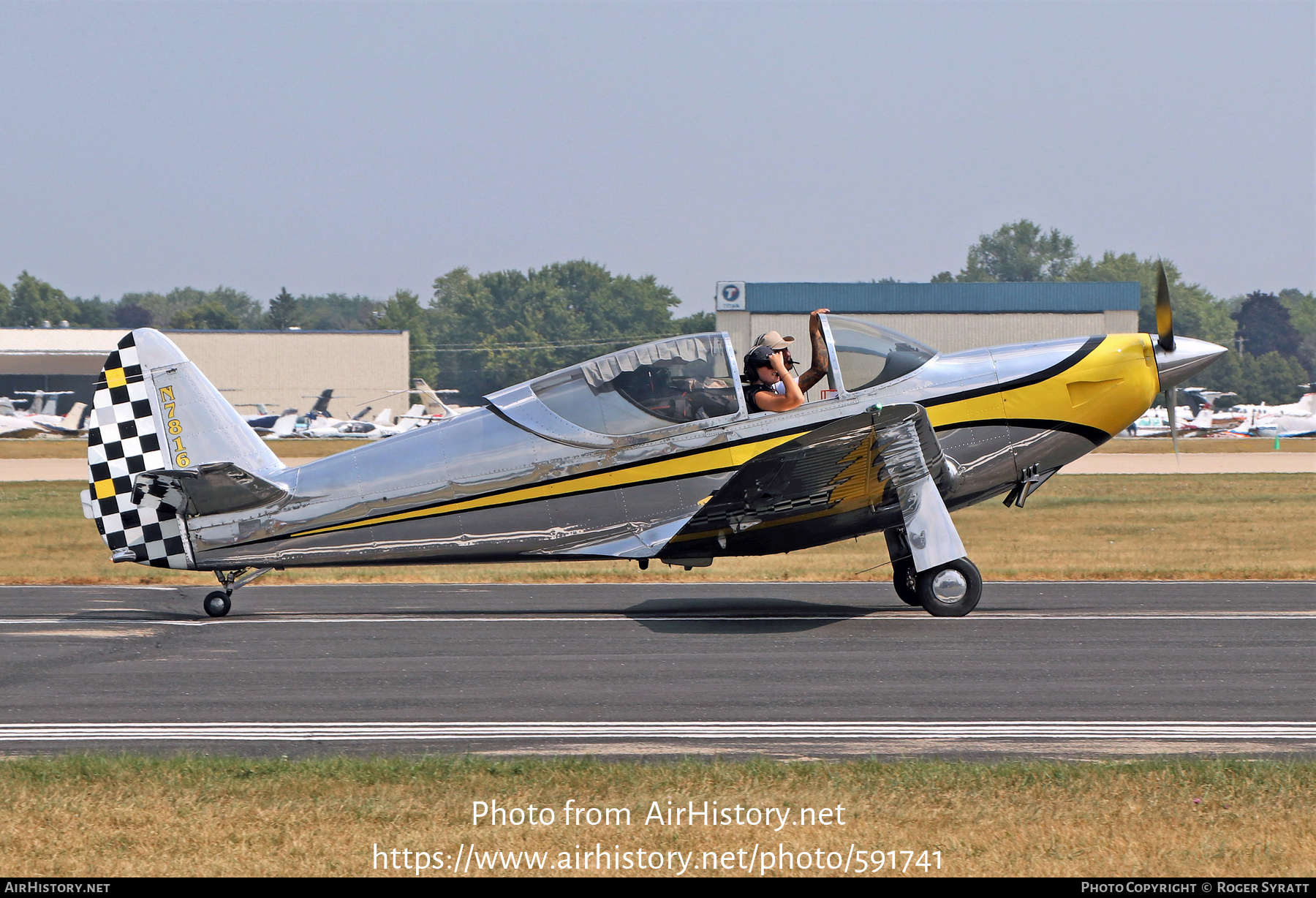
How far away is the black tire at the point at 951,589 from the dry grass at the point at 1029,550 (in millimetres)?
2869

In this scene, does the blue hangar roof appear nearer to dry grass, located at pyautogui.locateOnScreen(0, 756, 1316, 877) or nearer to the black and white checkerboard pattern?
the black and white checkerboard pattern

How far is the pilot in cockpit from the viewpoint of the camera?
10305 mm

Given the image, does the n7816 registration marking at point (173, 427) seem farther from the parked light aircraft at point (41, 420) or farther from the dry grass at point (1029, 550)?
the parked light aircraft at point (41, 420)

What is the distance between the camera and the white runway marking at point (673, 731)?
660 cm

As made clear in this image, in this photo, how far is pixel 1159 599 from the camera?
1189cm

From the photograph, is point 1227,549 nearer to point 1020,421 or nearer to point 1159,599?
point 1159,599

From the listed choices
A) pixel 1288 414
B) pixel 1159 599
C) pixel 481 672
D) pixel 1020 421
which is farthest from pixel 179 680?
pixel 1288 414

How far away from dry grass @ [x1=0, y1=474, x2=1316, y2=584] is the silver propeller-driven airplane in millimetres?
3043

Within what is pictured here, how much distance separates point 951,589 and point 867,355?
6.94ft

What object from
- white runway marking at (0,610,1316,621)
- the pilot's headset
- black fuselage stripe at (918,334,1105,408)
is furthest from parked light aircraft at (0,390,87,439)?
black fuselage stripe at (918,334,1105,408)

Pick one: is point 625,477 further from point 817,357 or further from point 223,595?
point 223,595

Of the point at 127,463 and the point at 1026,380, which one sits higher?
the point at 1026,380

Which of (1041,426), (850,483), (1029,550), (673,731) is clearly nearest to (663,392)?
(850,483)

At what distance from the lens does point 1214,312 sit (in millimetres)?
147375
